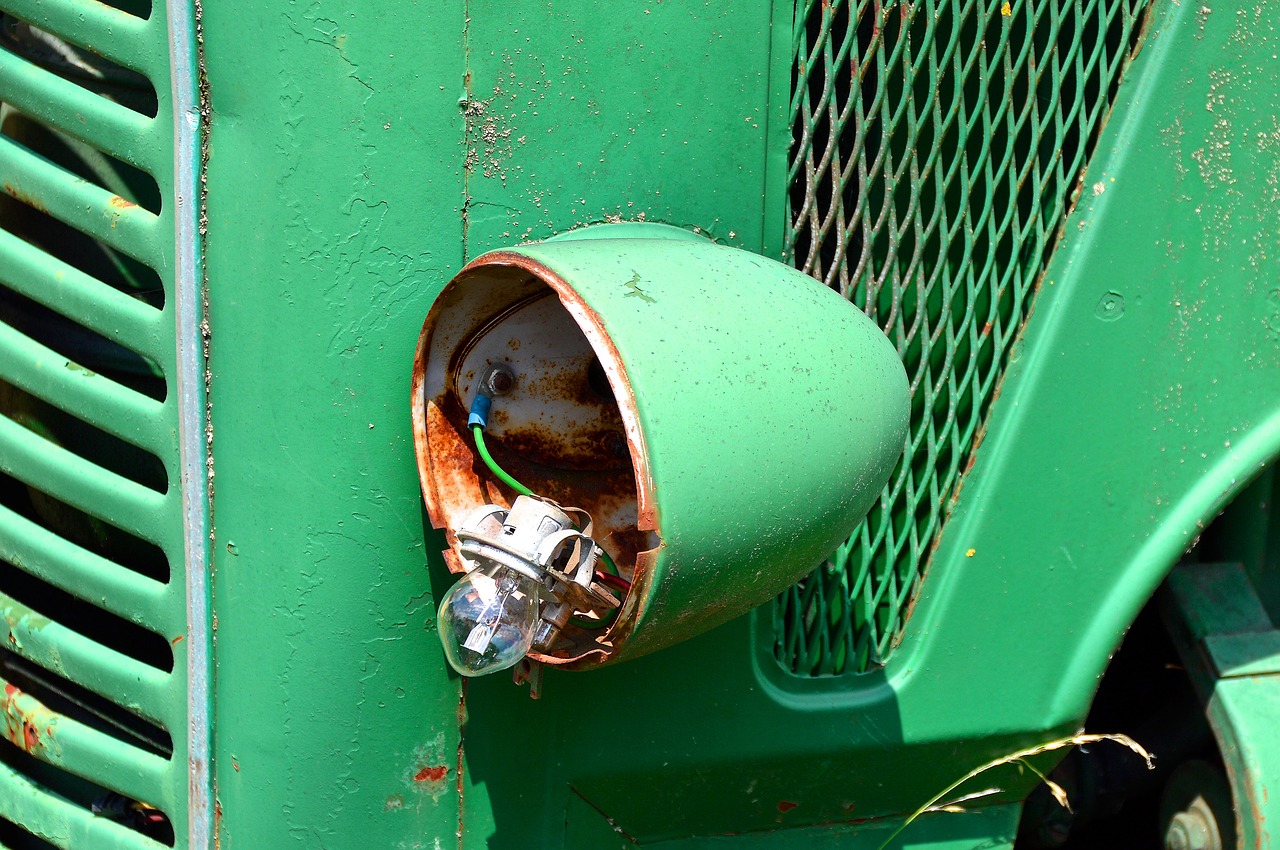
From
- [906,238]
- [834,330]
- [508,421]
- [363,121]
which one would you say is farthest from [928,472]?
[363,121]

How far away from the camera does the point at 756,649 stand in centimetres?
142

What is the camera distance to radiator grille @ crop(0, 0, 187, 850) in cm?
120

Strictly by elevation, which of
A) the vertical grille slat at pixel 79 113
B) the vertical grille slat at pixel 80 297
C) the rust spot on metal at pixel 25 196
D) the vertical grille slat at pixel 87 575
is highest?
the vertical grille slat at pixel 79 113

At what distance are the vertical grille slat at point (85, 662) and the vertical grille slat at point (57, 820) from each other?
143 millimetres

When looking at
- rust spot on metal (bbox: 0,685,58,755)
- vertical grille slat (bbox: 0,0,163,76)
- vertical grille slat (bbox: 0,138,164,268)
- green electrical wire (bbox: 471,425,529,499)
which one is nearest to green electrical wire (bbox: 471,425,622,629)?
green electrical wire (bbox: 471,425,529,499)

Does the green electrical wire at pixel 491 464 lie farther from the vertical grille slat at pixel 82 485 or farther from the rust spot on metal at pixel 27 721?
the rust spot on metal at pixel 27 721

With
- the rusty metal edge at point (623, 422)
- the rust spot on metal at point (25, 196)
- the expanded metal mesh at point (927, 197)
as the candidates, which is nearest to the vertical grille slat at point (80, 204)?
the rust spot on metal at point (25, 196)

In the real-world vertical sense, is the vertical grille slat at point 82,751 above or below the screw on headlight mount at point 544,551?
below

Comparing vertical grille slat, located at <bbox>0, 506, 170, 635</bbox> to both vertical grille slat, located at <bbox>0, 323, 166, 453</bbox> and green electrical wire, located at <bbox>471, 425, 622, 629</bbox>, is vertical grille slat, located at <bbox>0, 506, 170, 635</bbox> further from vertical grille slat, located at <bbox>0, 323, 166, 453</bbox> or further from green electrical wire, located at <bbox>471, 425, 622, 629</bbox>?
green electrical wire, located at <bbox>471, 425, 622, 629</bbox>

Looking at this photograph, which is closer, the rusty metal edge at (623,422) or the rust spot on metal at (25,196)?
the rusty metal edge at (623,422)

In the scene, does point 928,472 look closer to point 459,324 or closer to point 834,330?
point 834,330

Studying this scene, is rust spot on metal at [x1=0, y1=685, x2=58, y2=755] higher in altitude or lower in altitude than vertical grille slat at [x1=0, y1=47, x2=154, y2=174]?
lower

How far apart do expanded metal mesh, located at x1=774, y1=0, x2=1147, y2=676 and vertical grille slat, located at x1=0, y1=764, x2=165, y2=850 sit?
2.43 ft

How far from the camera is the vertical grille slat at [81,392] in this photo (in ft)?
4.05
